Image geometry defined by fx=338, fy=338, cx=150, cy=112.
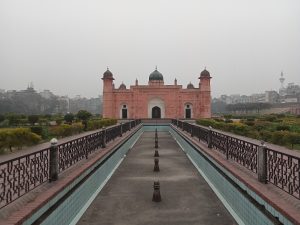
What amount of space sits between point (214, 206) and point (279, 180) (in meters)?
1.23

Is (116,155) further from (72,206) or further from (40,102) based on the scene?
(40,102)

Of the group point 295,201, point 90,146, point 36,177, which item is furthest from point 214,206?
point 90,146

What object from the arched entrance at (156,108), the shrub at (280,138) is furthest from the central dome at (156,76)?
the shrub at (280,138)

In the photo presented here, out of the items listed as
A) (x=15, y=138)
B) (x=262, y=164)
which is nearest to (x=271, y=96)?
(x=15, y=138)

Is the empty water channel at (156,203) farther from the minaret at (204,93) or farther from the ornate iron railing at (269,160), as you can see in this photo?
the minaret at (204,93)

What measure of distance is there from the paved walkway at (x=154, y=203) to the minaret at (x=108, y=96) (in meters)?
38.3

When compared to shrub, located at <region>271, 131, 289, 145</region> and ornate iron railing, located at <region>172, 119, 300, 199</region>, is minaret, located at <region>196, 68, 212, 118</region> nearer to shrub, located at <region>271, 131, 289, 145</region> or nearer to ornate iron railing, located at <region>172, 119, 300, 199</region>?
shrub, located at <region>271, 131, 289, 145</region>

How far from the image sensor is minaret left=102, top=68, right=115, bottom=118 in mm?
47125

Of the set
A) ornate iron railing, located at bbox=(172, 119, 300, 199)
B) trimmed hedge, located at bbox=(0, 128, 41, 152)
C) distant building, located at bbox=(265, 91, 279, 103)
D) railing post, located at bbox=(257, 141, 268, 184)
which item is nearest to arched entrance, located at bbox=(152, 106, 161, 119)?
trimmed hedge, located at bbox=(0, 128, 41, 152)

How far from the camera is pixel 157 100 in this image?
4712 cm

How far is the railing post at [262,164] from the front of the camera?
17.6ft

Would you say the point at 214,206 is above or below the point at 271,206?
below

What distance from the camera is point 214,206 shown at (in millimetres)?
5719

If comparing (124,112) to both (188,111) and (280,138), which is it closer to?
(188,111)
